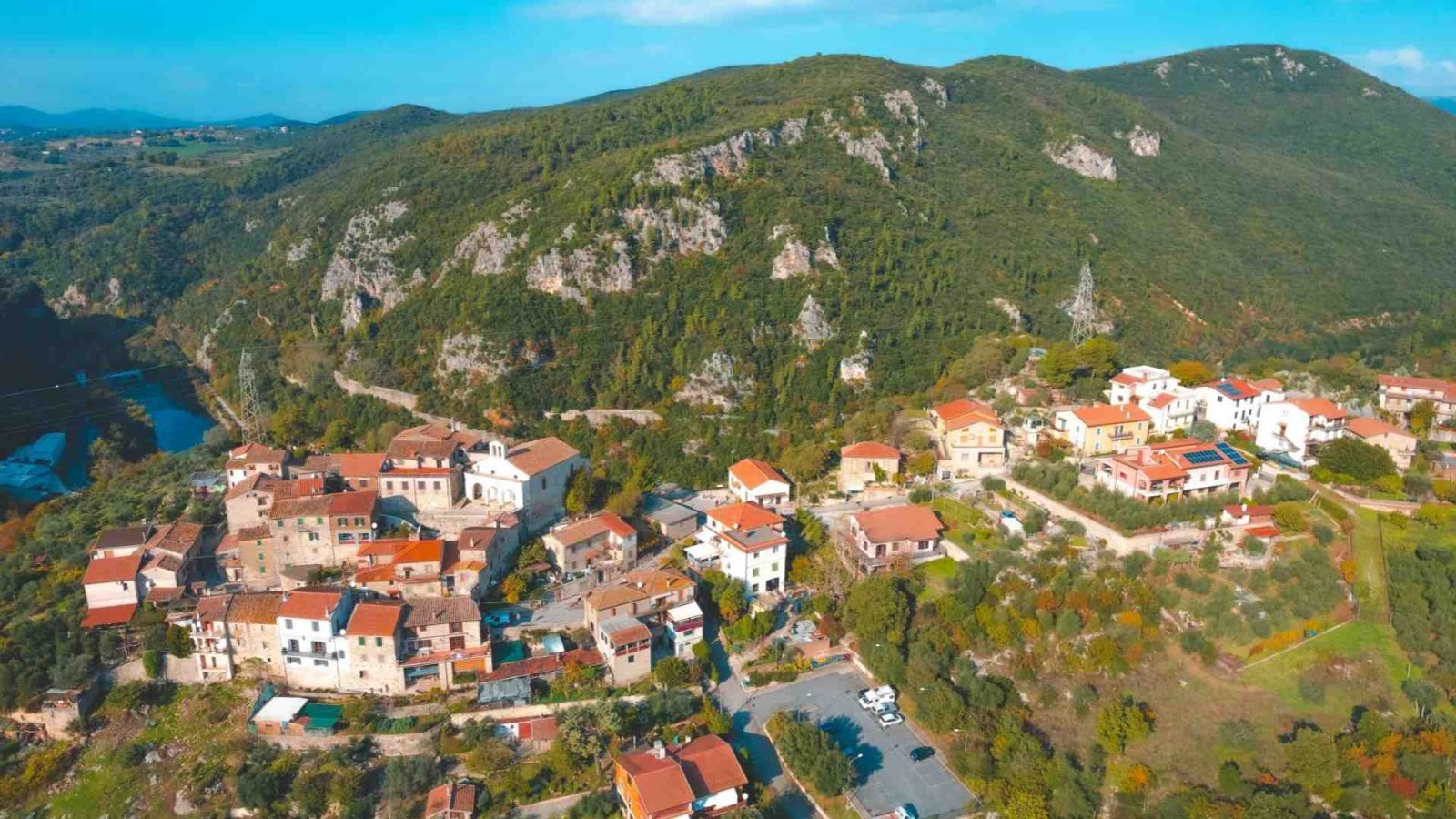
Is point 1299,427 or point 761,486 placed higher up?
point 1299,427

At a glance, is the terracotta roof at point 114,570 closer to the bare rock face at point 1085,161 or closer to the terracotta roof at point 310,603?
the terracotta roof at point 310,603

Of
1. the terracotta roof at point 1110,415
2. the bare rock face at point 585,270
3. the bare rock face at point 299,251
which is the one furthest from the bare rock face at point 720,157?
the terracotta roof at point 1110,415

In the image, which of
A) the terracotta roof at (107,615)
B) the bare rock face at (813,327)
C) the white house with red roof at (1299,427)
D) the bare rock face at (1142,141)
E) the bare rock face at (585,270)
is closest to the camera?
the terracotta roof at (107,615)

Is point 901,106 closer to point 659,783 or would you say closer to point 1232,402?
point 1232,402

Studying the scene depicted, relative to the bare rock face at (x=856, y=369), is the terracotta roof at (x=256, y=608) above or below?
below

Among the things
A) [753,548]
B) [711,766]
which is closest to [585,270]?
[753,548]

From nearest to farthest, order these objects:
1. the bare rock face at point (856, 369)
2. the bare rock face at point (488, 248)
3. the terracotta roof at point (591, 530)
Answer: the terracotta roof at point (591, 530) < the bare rock face at point (856, 369) < the bare rock face at point (488, 248)

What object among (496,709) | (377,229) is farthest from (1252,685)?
(377,229)
